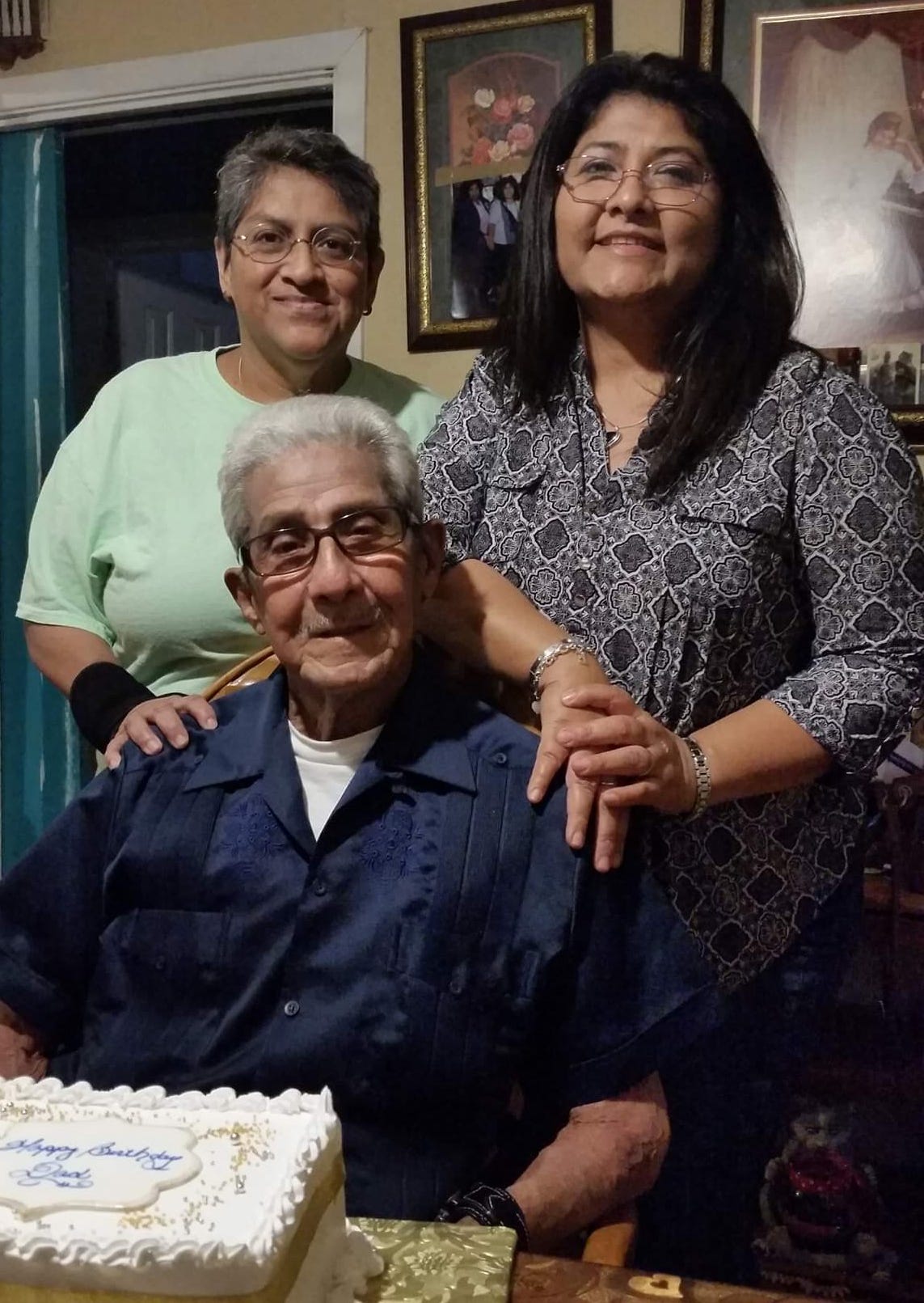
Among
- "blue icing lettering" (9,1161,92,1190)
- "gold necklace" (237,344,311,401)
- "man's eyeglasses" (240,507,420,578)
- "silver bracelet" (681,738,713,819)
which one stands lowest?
"blue icing lettering" (9,1161,92,1190)

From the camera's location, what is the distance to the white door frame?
2463mm

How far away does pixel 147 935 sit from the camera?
1.26 m

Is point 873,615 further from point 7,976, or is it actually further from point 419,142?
point 419,142

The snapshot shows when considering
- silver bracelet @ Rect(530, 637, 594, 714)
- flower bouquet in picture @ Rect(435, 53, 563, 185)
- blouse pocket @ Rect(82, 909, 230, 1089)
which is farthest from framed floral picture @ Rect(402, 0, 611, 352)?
blouse pocket @ Rect(82, 909, 230, 1089)

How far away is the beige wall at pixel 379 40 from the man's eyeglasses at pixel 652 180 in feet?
3.44

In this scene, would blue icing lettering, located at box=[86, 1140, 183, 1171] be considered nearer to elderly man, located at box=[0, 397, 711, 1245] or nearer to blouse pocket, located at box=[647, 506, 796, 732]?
elderly man, located at box=[0, 397, 711, 1245]

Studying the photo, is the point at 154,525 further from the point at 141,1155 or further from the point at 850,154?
the point at 850,154

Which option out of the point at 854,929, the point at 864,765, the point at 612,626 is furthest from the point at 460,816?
the point at 854,929

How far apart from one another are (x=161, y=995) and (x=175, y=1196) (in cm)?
51

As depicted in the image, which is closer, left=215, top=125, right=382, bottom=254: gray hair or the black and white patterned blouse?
the black and white patterned blouse

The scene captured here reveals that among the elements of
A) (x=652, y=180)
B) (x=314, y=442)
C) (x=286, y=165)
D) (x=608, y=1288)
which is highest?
(x=286, y=165)

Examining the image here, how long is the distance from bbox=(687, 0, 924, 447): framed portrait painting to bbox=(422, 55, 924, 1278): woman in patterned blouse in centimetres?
76

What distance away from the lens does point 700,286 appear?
141 centimetres

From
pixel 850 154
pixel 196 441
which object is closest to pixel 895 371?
pixel 850 154
